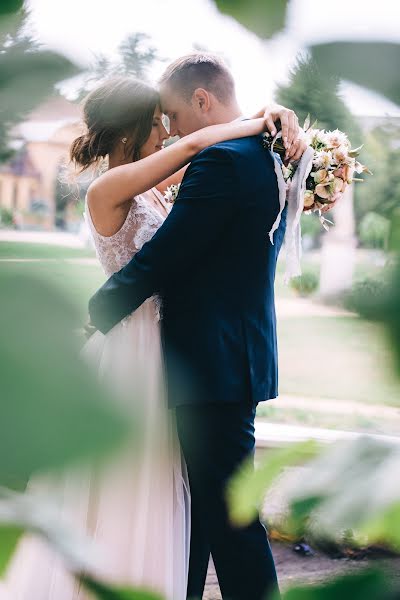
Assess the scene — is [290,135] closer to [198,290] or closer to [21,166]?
[198,290]

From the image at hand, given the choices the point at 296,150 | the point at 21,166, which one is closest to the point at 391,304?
the point at 21,166

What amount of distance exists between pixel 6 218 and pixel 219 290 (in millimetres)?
1267

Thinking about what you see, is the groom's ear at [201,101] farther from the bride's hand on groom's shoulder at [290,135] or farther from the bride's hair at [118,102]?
the bride's hair at [118,102]

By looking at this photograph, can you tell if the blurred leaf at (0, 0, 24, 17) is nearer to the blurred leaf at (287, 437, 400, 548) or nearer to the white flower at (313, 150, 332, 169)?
the blurred leaf at (287, 437, 400, 548)

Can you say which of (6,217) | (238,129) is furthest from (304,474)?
(238,129)

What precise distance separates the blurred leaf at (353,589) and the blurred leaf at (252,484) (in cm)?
4

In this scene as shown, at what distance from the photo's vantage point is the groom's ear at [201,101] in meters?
1.61

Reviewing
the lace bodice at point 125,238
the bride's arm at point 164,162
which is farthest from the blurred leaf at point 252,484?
the lace bodice at point 125,238

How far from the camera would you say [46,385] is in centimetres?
14

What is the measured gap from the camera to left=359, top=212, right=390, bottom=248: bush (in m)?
0.17

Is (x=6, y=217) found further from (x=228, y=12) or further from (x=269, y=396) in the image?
(x=269, y=396)

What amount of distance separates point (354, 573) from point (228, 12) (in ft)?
0.52

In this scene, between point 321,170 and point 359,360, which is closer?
point 359,360

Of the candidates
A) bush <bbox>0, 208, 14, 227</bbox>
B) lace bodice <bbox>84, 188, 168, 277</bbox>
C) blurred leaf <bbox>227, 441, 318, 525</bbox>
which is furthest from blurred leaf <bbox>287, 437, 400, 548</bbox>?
lace bodice <bbox>84, 188, 168, 277</bbox>
